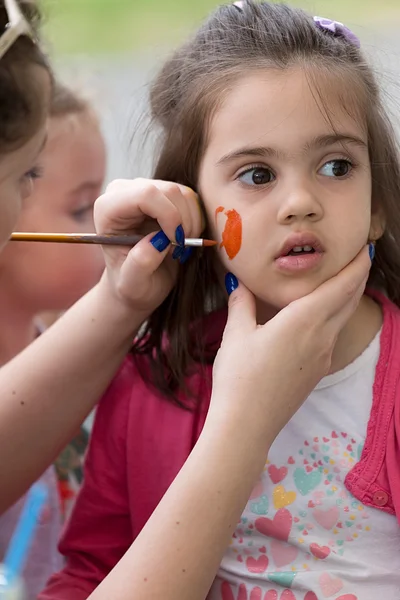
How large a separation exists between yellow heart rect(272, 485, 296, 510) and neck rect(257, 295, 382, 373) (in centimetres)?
17

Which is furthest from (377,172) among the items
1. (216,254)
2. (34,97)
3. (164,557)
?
(164,557)

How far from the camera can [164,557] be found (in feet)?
2.83

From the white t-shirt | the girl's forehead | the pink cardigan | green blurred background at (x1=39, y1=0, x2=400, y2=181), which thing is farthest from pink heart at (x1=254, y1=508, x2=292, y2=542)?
green blurred background at (x1=39, y1=0, x2=400, y2=181)

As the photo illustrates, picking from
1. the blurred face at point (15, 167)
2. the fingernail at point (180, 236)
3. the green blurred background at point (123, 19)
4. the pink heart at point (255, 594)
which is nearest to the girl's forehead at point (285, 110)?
the fingernail at point (180, 236)

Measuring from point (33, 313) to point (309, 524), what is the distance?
68 cm

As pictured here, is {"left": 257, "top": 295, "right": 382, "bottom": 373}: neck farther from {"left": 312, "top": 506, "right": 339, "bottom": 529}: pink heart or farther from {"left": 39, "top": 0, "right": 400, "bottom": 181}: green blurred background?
{"left": 39, "top": 0, "right": 400, "bottom": 181}: green blurred background

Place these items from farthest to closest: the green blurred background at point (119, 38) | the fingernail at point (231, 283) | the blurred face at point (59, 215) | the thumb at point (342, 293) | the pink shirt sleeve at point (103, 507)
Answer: the green blurred background at point (119, 38)
the blurred face at point (59, 215)
the pink shirt sleeve at point (103, 507)
the fingernail at point (231, 283)
the thumb at point (342, 293)

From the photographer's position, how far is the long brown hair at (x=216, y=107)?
1061 mm

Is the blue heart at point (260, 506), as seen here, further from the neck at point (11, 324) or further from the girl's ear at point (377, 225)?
the neck at point (11, 324)

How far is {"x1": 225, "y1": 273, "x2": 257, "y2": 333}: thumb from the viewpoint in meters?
1.00

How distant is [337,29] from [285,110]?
167mm

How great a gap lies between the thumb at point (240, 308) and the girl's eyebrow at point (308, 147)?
161mm

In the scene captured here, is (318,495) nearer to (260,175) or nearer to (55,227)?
(260,175)

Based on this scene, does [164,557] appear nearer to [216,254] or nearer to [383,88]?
[216,254]
